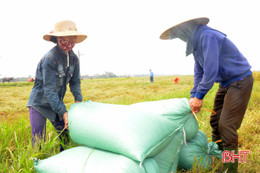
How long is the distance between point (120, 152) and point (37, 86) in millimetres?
1123

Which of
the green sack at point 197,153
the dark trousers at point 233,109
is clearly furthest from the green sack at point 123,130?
the dark trousers at point 233,109

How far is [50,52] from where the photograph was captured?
1.72 m

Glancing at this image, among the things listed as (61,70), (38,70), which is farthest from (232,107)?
(38,70)

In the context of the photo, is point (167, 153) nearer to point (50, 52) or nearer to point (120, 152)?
point (120, 152)

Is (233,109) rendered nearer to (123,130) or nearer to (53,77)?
(123,130)

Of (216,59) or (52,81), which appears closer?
(216,59)

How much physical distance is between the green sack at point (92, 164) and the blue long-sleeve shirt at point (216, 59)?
80 cm

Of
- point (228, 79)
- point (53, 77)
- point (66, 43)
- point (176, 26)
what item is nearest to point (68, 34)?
point (66, 43)

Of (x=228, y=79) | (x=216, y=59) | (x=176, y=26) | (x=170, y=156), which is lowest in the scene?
(x=170, y=156)

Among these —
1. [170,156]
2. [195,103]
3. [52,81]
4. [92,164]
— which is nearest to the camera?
[92,164]

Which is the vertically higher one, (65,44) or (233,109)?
(65,44)

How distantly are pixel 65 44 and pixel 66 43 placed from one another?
0.05ft

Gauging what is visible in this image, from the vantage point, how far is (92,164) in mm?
1154

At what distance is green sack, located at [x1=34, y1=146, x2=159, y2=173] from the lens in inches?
43.3
